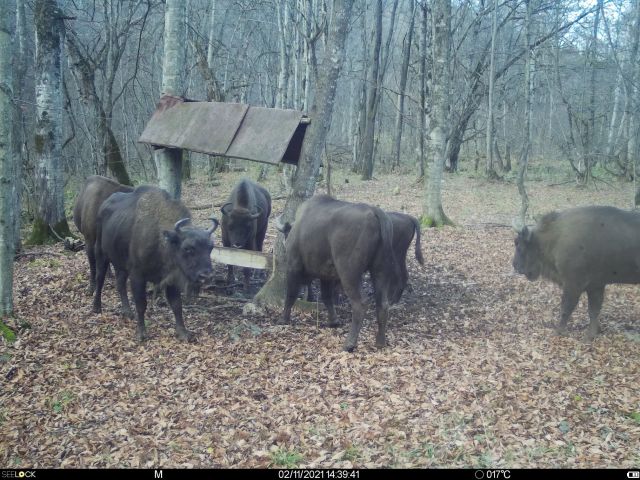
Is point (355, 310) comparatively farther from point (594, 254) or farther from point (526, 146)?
point (526, 146)

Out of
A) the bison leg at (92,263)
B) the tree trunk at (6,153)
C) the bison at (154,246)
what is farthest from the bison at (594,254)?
the tree trunk at (6,153)

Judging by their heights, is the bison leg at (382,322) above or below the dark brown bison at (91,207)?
below

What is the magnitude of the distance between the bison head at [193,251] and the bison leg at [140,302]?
2.60 feet

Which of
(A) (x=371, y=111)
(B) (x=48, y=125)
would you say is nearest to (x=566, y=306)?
(B) (x=48, y=125)

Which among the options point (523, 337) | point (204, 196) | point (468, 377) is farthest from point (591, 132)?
A: point (468, 377)

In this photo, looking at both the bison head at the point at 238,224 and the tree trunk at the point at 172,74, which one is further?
→ the bison head at the point at 238,224

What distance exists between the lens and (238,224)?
11.0 metres

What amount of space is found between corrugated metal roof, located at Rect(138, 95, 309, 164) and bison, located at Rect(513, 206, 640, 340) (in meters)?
4.45

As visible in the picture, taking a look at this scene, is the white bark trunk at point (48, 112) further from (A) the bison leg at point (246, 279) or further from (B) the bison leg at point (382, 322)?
(B) the bison leg at point (382, 322)

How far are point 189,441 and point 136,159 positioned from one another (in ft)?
84.6

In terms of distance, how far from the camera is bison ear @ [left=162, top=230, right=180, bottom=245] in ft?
25.4

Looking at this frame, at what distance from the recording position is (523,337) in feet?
27.5

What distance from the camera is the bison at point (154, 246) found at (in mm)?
7727

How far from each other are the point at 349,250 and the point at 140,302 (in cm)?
306
